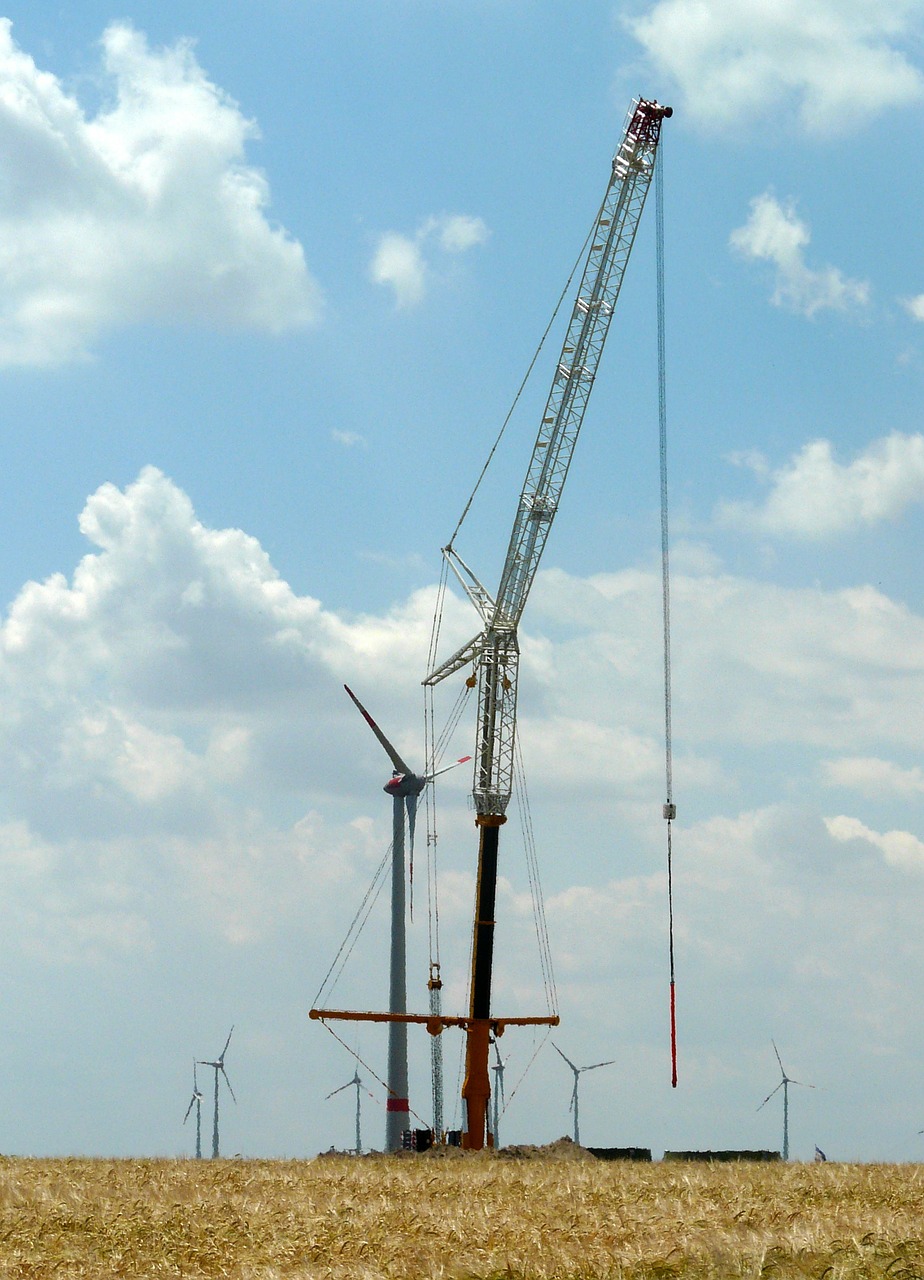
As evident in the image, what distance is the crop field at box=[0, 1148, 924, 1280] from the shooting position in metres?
24.7

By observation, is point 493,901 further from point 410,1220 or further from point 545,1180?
point 410,1220

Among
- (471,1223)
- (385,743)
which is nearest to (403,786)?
(385,743)

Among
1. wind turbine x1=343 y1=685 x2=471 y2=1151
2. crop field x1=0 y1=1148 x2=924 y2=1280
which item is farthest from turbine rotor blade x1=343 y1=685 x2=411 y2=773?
crop field x1=0 y1=1148 x2=924 y2=1280

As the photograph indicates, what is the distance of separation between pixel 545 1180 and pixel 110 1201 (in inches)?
414

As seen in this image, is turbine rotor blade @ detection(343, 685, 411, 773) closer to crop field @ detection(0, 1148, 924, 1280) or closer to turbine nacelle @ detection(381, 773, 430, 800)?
turbine nacelle @ detection(381, 773, 430, 800)

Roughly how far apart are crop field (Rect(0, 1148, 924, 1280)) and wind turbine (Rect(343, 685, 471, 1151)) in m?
102

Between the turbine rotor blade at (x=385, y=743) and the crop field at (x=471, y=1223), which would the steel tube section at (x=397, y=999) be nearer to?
the turbine rotor blade at (x=385, y=743)

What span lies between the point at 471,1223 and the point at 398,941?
116 metres

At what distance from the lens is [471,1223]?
1160 inches

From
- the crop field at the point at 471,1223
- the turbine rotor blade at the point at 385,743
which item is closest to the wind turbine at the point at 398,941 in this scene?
the turbine rotor blade at the point at 385,743

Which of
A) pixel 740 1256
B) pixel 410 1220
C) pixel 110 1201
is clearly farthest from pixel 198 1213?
pixel 740 1256

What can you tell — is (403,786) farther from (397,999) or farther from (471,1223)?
(471,1223)

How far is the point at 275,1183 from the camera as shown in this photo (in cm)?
3872

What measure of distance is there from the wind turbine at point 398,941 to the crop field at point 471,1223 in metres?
102
